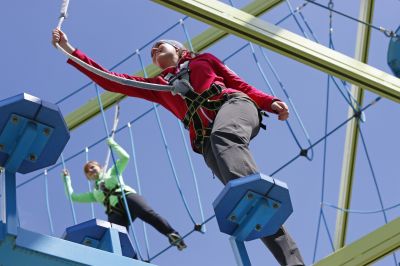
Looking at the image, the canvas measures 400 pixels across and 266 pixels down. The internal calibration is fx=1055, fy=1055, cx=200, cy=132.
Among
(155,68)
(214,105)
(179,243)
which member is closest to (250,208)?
(214,105)

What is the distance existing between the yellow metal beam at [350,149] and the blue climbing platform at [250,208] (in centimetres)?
216

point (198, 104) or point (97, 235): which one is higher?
point (198, 104)

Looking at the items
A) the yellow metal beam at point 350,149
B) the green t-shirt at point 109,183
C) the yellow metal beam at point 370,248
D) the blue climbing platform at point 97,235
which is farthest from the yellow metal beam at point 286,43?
the green t-shirt at point 109,183

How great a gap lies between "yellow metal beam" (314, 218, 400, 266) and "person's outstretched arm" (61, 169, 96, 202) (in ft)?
10.2

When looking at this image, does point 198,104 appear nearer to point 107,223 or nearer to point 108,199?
point 107,223

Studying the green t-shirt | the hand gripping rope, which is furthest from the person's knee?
the green t-shirt

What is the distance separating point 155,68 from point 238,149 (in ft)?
9.18

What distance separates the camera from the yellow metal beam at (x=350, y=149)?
5441mm

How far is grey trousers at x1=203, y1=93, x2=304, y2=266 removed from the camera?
153 inches

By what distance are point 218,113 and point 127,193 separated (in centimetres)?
276

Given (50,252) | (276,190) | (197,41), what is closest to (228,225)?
(276,190)

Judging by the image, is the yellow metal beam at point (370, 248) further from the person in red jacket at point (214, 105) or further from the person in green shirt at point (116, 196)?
the person in green shirt at point (116, 196)

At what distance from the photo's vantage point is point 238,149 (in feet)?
13.0

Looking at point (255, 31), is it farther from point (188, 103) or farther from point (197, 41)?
point (197, 41)
